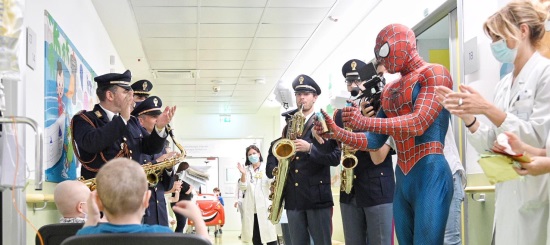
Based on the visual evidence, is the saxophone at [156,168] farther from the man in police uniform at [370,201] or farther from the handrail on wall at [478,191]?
the handrail on wall at [478,191]

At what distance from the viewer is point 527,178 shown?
244 centimetres

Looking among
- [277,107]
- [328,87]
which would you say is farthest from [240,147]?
[328,87]

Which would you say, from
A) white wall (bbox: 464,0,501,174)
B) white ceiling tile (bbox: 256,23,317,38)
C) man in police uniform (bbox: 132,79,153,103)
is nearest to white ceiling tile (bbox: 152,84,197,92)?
white ceiling tile (bbox: 256,23,317,38)

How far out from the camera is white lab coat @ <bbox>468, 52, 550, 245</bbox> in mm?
2379

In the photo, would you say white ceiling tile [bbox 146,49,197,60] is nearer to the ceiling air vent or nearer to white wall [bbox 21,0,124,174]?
white wall [bbox 21,0,124,174]

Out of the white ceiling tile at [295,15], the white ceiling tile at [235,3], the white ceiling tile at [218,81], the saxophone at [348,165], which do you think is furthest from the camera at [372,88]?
the white ceiling tile at [218,81]

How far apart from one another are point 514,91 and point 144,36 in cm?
690

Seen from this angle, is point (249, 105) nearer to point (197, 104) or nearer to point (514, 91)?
point (197, 104)

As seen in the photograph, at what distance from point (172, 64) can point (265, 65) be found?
1610mm

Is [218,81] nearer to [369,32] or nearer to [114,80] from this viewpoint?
[369,32]

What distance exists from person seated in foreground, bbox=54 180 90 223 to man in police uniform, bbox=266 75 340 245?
1851 mm

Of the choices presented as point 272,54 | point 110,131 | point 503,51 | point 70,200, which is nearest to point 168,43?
point 272,54

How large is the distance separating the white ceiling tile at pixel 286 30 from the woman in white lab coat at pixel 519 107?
581 cm

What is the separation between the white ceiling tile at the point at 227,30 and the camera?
27.0 feet
